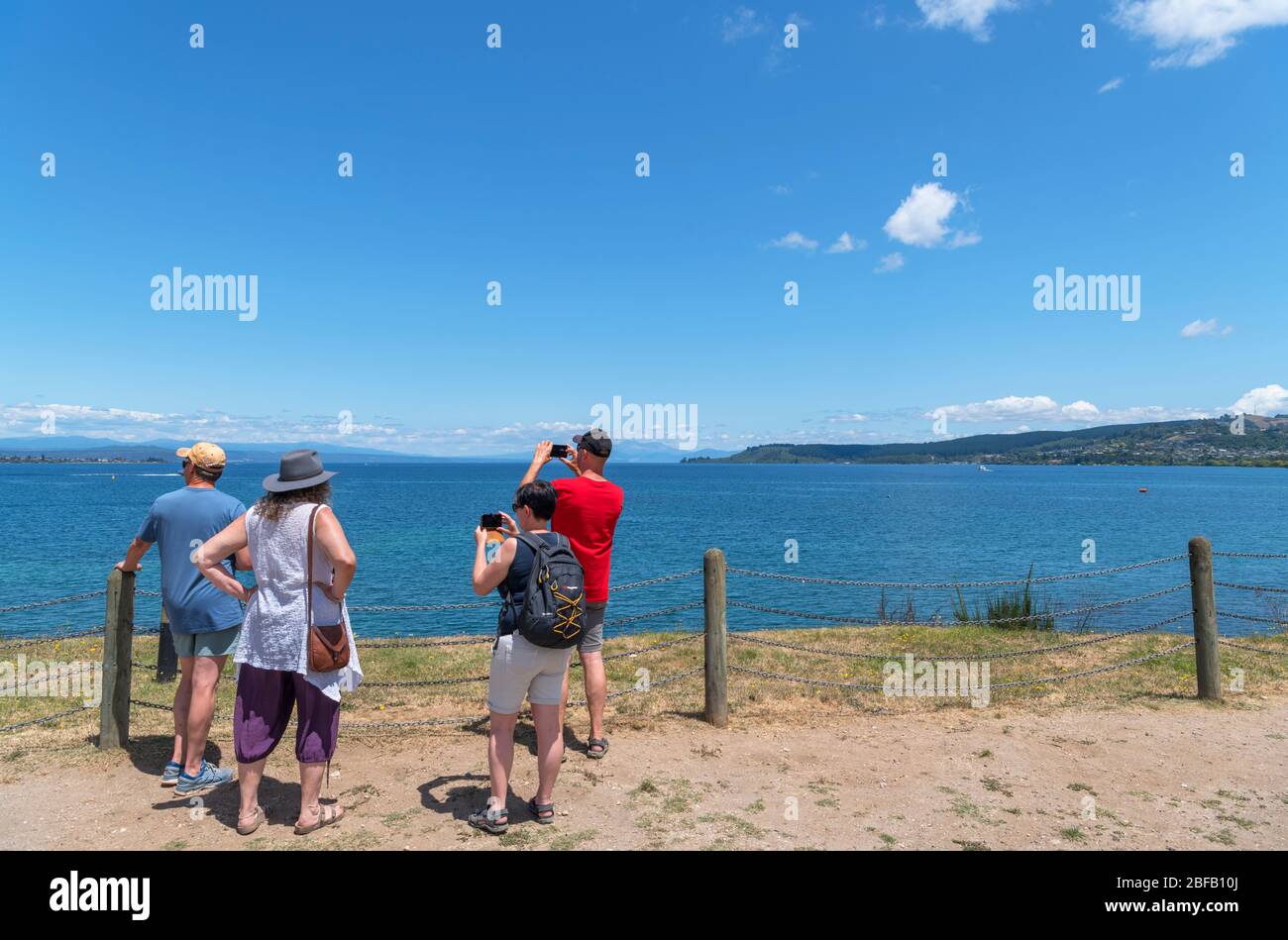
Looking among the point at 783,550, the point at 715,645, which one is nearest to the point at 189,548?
the point at 715,645

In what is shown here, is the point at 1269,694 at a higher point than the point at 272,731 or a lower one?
lower

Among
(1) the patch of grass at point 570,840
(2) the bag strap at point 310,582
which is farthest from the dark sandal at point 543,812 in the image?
(2) the bag strap at point 310,582

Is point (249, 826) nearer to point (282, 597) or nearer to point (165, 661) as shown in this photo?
point (282, 597)

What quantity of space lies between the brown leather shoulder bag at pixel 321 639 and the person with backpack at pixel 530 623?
88 centimetres

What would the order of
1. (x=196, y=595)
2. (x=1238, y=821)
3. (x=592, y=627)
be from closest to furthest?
(x=1238, y=821) → (x=196, y=595) → (x=592, y=627)

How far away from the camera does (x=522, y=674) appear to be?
413cm

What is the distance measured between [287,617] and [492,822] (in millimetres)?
1737

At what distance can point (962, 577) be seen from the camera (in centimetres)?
2988

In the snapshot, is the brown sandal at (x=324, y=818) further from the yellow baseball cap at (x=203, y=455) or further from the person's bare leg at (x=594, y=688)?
the yellow baseball cap at (x=203, y=455)

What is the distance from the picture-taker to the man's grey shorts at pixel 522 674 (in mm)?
4109
